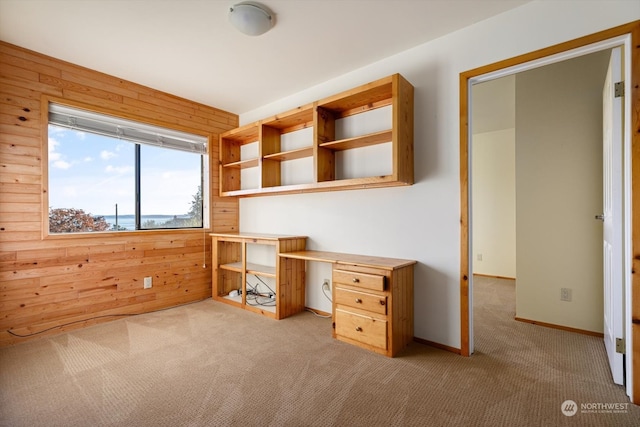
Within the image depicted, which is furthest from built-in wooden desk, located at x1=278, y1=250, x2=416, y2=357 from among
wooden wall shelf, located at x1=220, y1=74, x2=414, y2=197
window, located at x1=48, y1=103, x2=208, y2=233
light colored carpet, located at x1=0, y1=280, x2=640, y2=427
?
window, located at x1=48, y1=103, x2=208, y2=233

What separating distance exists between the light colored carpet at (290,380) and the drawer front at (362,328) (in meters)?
0.09

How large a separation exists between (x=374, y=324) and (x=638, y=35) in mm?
2398

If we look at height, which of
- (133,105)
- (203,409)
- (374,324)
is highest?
(133,105)

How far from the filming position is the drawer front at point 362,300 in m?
2.27

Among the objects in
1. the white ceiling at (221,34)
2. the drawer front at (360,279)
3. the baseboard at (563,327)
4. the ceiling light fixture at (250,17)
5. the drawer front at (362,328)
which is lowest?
the baseboard at (563,327)

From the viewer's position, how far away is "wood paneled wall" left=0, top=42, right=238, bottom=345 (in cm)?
251

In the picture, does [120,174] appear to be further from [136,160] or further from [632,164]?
[632,164]

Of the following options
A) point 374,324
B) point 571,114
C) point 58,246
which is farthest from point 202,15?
point 571,114

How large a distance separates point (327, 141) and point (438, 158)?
1066mm

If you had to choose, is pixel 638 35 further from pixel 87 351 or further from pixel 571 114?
pixel 87 351

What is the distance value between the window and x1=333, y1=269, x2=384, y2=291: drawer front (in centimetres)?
227

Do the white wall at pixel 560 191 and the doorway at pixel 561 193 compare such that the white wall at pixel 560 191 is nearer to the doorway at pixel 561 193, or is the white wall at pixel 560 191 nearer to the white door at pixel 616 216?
the doorway at pixel 561 193

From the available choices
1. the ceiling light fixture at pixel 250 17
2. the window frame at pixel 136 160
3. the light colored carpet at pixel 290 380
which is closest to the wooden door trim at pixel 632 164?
the light colored carpet at pixel 290 380

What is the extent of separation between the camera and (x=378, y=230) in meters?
2.81
